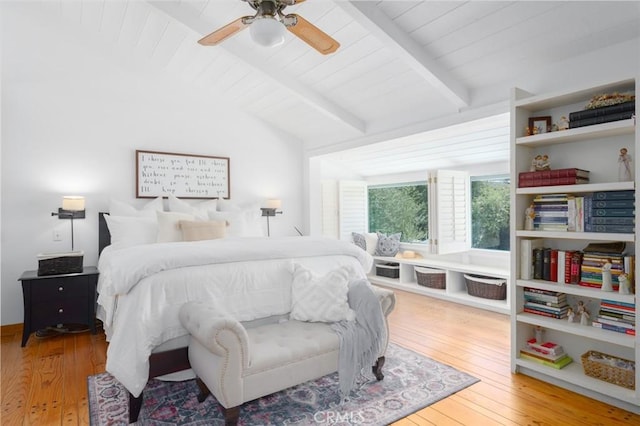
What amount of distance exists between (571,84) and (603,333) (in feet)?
5.55

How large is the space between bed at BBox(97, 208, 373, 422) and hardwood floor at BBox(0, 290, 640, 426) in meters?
0.46

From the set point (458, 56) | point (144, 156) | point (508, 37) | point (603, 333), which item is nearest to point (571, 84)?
point (508, 37)

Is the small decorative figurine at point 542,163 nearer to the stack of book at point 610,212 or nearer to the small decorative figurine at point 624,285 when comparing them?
the stack of book at point 610,212

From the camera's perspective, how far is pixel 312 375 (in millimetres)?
2186

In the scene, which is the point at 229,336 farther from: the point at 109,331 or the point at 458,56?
the point at 458,56

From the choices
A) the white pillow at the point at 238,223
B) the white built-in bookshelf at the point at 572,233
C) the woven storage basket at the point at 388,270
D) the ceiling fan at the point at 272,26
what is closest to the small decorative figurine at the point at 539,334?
the white built-in bookshelf at the point at 572,233

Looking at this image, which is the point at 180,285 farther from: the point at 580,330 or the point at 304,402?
the point at 580,330

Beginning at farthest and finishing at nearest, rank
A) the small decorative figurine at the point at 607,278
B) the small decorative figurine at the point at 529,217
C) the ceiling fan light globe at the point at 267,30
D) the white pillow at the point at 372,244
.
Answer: the white pillow at the point at 372,244, the small decorative figurine at the point at 529,217, the small decorative figurine at the point at 607,278, the ceiling fan light globe at the point at 267,30

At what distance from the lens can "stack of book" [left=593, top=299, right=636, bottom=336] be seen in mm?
2215

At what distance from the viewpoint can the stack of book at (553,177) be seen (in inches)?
96.8

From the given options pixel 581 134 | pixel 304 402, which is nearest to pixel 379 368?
pixel 304 402

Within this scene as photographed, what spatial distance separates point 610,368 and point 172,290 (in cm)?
271

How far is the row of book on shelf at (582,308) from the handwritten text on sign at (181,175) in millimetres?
3690

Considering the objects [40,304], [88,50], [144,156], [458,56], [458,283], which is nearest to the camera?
[458,56]
